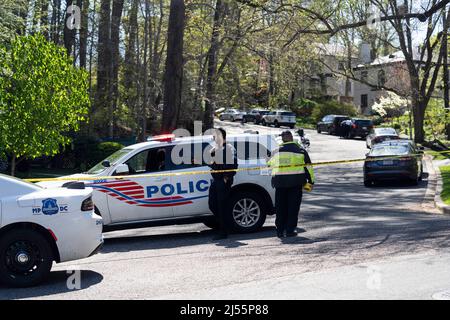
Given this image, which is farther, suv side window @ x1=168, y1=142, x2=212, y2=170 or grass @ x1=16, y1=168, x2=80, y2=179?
grass @ x1=16, y1=168, x2=80, y2=179

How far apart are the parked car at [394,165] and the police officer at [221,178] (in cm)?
A: 1058

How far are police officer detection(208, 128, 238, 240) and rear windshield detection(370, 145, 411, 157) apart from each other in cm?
1166

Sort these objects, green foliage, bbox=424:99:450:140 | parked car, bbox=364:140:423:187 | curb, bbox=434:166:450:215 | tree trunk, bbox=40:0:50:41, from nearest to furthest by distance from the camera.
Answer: curb, bbox=434:166:450:215 < parked car, bbox=364:140:423:187 < tree trunk, bbox=40:0:50:41 < green foliage, bbox=424:99:450:140

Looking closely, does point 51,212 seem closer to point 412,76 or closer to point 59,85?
point 59,85

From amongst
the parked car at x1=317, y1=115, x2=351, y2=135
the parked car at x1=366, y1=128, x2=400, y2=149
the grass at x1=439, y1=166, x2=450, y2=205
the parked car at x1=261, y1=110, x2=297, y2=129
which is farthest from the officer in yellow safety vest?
the parked car at x1=261, y1=110, x2=297, y2=129

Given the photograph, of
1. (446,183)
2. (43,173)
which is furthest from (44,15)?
(446,183)

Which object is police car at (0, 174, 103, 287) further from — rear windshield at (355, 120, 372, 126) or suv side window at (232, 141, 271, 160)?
rear windshield at (355, 120, 372, 126)

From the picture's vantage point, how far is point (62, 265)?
392 inches

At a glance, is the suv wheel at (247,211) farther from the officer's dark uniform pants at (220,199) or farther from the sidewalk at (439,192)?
the sidewalk at (439,192)

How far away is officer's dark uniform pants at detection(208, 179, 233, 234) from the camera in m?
11.7

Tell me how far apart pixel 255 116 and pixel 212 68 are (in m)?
36.8

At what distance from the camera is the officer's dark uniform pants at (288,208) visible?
38.2 ft
